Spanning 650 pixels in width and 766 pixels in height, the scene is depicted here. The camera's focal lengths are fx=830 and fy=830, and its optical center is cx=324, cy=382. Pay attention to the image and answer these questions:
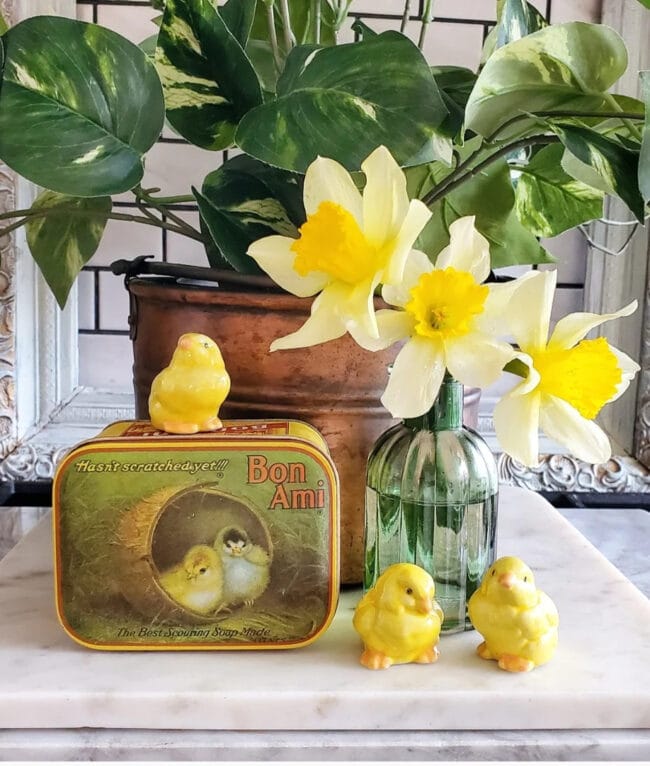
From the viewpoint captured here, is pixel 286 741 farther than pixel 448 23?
No

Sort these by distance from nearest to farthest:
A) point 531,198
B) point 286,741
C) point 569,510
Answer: point 286,741, point 531,198, point 569,510

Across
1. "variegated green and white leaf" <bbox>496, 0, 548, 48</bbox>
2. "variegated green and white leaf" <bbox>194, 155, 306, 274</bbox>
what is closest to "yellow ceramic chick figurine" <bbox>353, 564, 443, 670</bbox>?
"variegated green and white leaf" <bbox>194, 155, 306, 274</bbox>

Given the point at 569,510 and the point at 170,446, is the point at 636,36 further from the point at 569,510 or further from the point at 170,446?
the point at 170,446

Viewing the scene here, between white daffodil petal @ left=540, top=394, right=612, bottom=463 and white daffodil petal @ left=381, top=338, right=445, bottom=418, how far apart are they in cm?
7

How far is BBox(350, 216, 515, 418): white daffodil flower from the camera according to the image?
47cm

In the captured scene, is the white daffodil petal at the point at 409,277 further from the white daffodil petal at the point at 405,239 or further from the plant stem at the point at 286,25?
the plant stem at the point at 286,25

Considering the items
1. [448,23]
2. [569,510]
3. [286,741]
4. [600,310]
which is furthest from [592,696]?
[448,23]

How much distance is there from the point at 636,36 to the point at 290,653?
87 cm

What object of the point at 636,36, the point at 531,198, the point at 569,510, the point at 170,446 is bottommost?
the point at 569,510

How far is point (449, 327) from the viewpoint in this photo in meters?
0.47

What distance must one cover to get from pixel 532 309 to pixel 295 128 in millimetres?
176

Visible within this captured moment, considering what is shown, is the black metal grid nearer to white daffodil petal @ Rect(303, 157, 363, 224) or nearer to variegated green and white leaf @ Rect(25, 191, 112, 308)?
variegated green and white leaf @ Rect(25, 191, 112, 308)

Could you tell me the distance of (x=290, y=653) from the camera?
51 centimetres

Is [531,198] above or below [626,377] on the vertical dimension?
above
